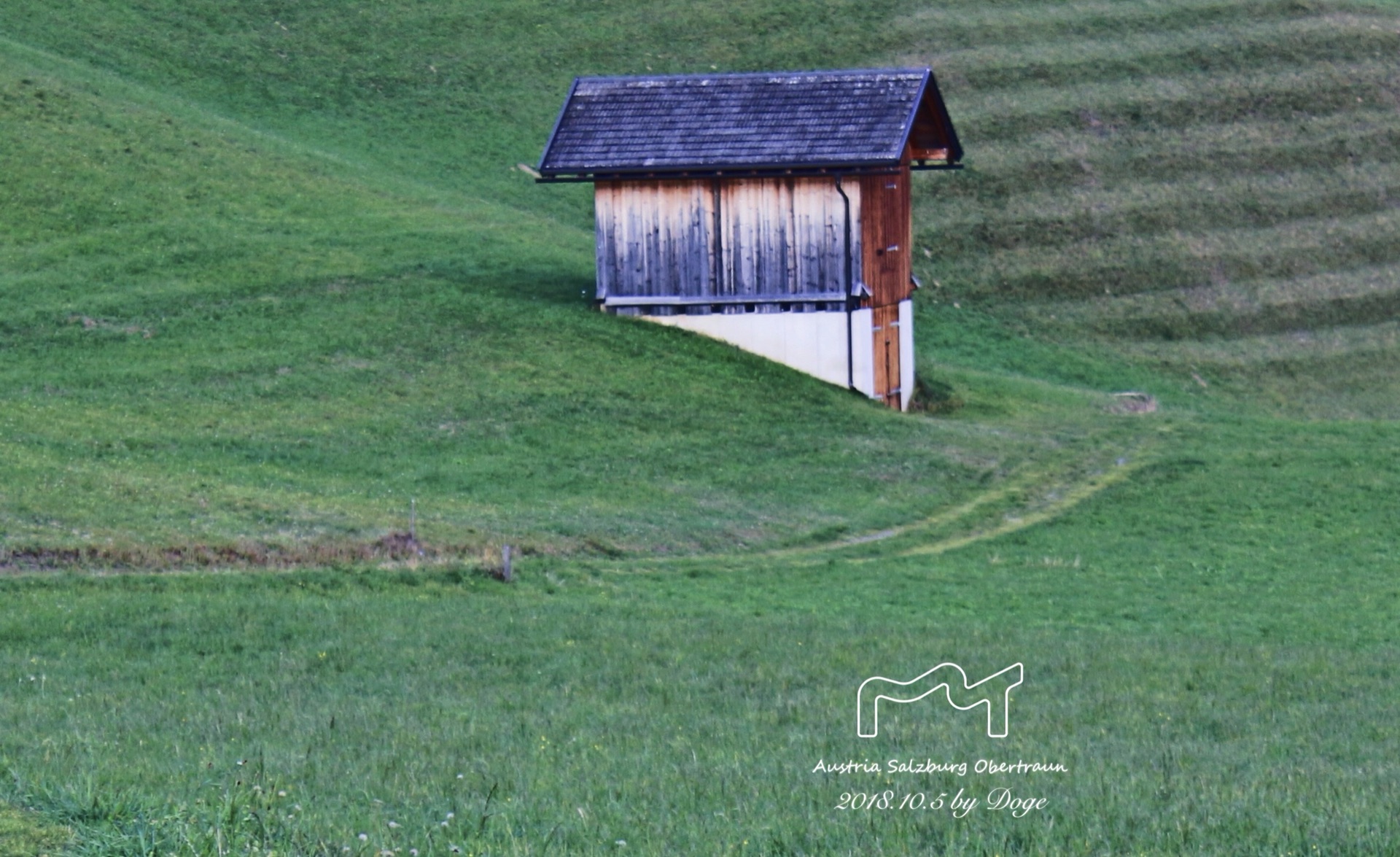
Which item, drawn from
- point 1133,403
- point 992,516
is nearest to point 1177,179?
point 1133,403

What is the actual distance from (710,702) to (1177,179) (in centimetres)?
5868

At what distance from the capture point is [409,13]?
77.9 metres

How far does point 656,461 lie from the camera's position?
117ft

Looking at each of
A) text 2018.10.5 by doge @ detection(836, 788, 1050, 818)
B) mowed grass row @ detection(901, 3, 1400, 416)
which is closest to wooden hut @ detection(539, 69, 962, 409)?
mowed grass row @ detection(901, 3, 1400, 416)

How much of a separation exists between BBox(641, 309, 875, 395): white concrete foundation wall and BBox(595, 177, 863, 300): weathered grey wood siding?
0.68 metres

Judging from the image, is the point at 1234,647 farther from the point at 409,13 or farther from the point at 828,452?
the point at 409,13

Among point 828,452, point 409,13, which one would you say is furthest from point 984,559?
point 409,13

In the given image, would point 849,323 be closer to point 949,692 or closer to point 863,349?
point 863,349

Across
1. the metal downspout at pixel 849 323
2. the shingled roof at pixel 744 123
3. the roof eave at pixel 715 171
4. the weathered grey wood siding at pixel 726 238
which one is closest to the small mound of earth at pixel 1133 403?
the metal downspout at pixel 849 323

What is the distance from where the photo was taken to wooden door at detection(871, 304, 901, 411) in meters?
45.8

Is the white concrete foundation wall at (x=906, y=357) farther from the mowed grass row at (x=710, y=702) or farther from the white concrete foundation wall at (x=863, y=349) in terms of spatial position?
the mowed grass row at (x=710, y=702)

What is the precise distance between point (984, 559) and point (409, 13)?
56551 millimetres

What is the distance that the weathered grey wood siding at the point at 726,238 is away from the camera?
45.1m

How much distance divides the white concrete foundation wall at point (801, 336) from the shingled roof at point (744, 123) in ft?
13.8
